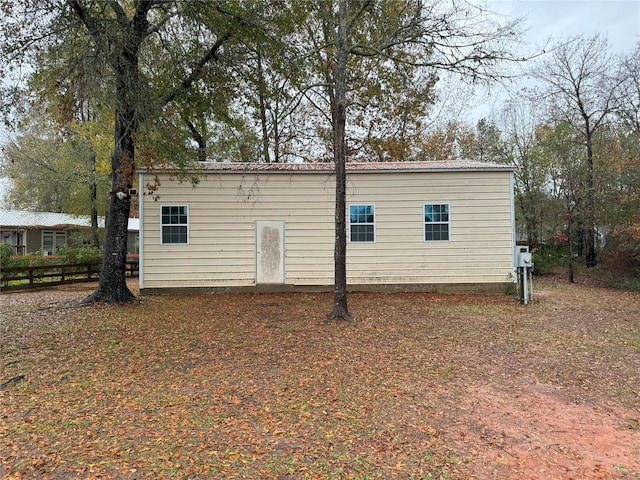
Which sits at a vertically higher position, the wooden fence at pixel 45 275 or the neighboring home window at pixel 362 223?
the neighboring home window at pixel 362 223

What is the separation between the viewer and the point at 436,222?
11.2 metres

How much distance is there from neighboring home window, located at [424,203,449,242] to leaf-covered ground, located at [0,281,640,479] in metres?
3.85

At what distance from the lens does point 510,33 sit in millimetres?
7223

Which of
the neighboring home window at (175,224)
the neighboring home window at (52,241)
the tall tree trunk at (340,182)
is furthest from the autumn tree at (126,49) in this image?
the neighboring home window at (52,241)

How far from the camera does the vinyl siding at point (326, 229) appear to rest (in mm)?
11117

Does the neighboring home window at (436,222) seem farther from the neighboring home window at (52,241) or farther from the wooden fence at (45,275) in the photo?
the neighboring home window at (52,241)

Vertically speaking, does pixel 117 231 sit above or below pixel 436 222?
below

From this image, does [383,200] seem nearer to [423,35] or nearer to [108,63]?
[423,35]

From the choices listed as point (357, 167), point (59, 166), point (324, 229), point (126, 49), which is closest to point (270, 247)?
point (324, 229)

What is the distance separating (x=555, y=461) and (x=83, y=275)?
1582 cm

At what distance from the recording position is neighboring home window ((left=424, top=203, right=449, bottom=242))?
11195mm

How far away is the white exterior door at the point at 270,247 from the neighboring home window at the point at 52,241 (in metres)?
18.5

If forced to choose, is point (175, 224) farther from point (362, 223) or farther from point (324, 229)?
point (362, 223)

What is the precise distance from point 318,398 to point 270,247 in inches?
300
